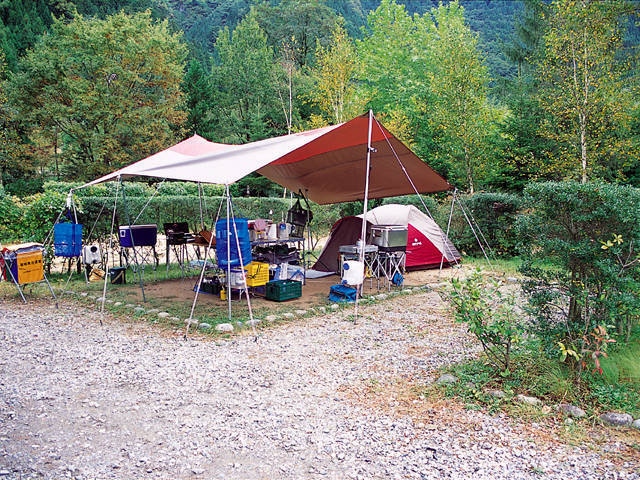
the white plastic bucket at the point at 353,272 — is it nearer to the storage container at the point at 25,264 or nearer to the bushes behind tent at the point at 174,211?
the bushes behind tent at the point at 174,211

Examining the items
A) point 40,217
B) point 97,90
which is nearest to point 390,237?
point 40,217

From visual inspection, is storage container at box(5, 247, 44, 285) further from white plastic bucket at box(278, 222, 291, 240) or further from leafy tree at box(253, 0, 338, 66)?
leafy tree at box(253, 0, 338, 66)

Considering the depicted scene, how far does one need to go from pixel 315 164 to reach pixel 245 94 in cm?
1454

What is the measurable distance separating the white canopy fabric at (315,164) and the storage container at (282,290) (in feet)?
5.19

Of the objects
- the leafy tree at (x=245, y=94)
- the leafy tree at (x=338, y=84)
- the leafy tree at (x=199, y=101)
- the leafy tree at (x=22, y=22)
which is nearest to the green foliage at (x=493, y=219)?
the leafy tree at (x=338, y=84)

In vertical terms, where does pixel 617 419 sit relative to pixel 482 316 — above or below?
below

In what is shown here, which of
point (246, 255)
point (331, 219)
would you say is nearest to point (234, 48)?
point (331, 219)

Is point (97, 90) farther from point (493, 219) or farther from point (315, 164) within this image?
point (493, 219)

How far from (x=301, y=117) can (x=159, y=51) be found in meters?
7.46

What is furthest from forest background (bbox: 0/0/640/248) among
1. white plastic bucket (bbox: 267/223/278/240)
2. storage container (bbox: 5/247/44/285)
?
white plastic bucket (bbox: 267/223/278/240)

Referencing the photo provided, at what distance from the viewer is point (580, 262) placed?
319cm

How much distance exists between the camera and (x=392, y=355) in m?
4.19

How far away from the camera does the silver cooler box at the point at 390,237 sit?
6930mm

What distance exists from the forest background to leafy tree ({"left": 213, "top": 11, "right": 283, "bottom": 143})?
0.07m
